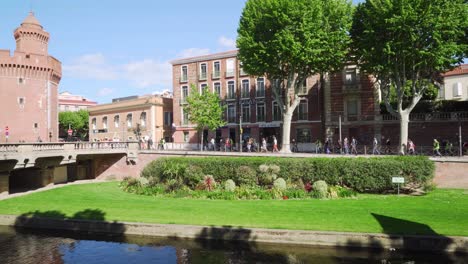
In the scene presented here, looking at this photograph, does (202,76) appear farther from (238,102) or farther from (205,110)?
(205,110)

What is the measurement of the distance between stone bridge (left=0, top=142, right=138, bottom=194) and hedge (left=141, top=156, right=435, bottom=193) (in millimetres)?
9560

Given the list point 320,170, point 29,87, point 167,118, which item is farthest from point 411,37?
point 29,87

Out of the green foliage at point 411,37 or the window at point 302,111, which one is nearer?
the green foliage at point 411,37

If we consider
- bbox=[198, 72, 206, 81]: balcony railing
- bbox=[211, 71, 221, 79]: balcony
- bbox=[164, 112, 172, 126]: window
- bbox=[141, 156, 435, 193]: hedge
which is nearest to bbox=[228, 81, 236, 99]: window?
bbox=[211, 71, 221, 79]: balcony

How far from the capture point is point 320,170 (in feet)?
80.3

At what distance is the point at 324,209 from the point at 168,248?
8.37m

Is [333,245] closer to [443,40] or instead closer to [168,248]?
[168,248]

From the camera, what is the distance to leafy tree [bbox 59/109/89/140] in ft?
260

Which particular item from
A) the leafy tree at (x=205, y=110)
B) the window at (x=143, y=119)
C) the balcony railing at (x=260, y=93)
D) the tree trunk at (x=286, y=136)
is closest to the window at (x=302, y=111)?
the balcony railing at (x=260, y=93)

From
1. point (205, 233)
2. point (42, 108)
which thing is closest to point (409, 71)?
point (205, 233)

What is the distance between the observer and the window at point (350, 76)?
40.3 meters

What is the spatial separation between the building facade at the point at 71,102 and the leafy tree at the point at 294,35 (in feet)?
246

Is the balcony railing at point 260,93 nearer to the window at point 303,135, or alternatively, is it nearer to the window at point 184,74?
the window at point 303,135

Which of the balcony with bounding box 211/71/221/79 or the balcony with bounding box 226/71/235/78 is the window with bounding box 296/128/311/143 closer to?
the balcony with bounding box 226/71/235/78
